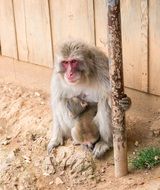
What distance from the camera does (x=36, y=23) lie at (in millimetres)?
6496

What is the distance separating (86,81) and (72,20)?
1.07 meters

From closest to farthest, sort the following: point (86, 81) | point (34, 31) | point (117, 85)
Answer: point (117, 85) < point (86, 81) < point (34, 31)

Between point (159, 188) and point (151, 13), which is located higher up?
point (151, 13)

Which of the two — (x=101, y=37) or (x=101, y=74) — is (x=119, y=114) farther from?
(x=101, y=37)

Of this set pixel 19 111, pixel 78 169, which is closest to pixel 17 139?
pixel 19 111

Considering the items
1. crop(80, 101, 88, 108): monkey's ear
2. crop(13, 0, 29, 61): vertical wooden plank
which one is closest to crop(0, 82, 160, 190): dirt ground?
crop(80, 101, 88, 108): monkey's ear

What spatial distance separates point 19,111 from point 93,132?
1379 mm

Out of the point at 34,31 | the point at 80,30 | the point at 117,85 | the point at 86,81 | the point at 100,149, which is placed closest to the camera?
the point at 117,85

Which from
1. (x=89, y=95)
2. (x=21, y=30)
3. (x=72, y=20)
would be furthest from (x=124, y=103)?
(x=21, y=30)

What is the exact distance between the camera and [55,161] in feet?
18.2

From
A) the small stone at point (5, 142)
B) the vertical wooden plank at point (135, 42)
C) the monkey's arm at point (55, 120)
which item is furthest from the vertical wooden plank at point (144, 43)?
the small stone at point (5, 142)

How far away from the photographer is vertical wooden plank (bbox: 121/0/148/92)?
5387 millimetres

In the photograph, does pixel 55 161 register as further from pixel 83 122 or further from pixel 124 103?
pixel 124 103

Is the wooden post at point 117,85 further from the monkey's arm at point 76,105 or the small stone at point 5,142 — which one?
the small stone at point 5,142
